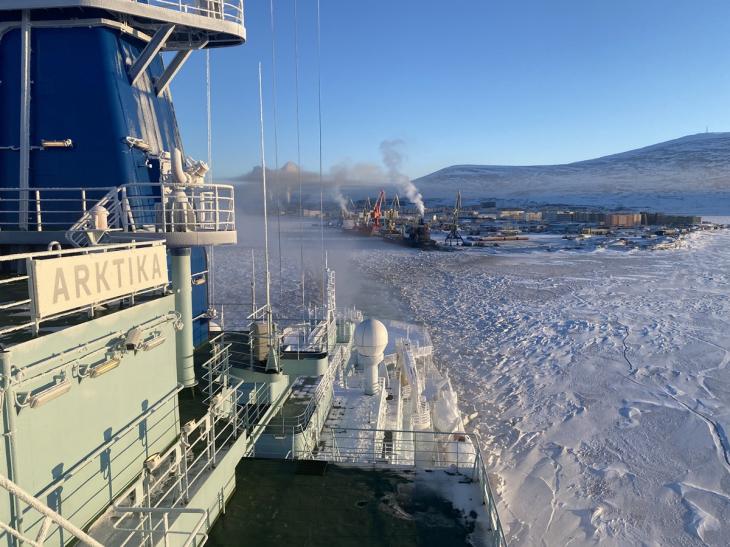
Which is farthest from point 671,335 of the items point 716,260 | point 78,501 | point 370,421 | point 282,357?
point 716,260

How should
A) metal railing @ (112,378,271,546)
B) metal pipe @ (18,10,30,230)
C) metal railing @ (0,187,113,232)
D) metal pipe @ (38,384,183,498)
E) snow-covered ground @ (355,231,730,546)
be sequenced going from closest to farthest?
1. metal pipe @ (38,384,183,498)
2. metal railing @ (112,378,271,546)
3. snow-covered ground @ (355,231,730,546)
4. metal pipe @ (18,10,30,230)
5. metal railing @ (0,187,113,232)

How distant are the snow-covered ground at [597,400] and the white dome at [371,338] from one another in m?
3.92

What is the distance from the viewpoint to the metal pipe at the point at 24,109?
10.9 metres

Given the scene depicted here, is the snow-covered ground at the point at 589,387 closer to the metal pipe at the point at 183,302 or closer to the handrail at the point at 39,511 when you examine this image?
the metal pipe at the point at 183,302

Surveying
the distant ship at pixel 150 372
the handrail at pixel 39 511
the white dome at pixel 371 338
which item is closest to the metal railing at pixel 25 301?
the distant ship at pixel 150 372

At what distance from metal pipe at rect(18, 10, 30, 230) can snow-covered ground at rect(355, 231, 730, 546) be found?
12.4m

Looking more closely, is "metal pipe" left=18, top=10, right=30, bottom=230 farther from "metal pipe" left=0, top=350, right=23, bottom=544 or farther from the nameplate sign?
"metal pipe" left=0, top=350, right=23, bottom=544

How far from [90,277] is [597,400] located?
14900 mm

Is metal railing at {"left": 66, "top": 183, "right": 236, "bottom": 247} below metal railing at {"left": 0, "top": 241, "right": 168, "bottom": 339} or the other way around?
the other way around

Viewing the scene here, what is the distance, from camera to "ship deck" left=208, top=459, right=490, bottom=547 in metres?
6.39

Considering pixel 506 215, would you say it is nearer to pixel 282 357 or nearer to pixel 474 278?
pixel 474 278

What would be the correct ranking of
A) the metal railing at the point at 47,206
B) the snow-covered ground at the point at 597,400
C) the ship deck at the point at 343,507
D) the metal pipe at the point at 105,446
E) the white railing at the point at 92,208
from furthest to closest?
1. the metal railing at the point at 47,206
2. the snow-covered ground at the point at 597,400
3. the white railing at the point at 92,208
4. the ship deck at the point at 343,507
5. the metal pipe at the point at 105,446

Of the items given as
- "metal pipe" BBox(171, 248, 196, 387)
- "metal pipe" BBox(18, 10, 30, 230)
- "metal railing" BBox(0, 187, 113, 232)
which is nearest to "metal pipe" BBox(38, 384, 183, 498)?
"metal pipe" BBox(171, 248, 196, 387)

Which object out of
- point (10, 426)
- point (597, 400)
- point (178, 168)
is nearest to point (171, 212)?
point (178, 168)
